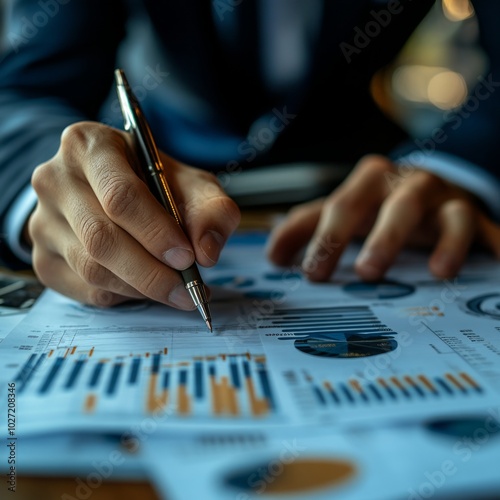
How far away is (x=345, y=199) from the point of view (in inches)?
22.7

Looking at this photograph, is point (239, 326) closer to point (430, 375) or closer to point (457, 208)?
point (430, 375)

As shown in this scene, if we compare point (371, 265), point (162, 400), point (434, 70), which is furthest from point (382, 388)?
point (434, 70)

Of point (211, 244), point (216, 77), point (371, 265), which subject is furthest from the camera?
point (216, 77)

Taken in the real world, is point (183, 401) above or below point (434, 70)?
below

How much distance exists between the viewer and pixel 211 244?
0.38 m

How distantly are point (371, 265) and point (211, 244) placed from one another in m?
0.17

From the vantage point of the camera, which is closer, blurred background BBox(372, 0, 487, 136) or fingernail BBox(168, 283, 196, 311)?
fingernail BBox(168, 283, 196, 311)

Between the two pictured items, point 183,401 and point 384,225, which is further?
point 384,225

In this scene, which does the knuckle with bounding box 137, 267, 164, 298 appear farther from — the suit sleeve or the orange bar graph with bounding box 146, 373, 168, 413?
the suit sleeve

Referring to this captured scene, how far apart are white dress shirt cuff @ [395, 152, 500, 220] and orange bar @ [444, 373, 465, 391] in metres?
0.35

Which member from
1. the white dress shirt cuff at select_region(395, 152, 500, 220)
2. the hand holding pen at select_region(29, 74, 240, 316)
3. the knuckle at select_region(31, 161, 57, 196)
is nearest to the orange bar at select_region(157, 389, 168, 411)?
the hand holding pen at select_region(29, 74, 240, 316)

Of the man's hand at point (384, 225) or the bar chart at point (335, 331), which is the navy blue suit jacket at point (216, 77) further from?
the bar chart at point (335, 331)

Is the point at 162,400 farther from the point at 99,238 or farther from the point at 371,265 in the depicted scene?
the point at 371,265

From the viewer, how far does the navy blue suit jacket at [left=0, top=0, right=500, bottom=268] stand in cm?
68
